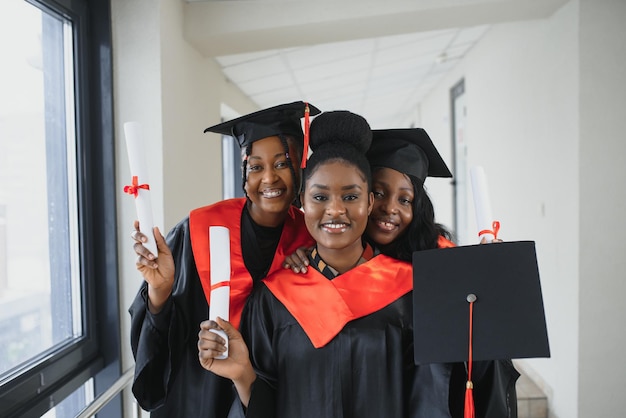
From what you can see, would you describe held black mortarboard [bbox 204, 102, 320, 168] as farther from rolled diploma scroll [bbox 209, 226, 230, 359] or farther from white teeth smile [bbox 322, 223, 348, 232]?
rolled diploma scroll [bbox 209, 226, 230, 359]

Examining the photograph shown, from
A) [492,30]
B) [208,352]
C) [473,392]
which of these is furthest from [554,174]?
[208,352]

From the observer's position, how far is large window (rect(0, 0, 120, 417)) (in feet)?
5.98

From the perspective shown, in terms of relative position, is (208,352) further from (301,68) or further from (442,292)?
(301,68)

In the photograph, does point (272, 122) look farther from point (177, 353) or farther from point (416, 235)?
point (177, 353)

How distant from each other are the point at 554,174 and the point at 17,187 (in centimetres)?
292

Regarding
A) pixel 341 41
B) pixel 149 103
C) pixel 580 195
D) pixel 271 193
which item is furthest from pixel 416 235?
pixel 341 41

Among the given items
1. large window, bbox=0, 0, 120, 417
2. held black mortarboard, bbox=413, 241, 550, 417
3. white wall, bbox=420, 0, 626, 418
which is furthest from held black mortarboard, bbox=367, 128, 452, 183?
white wall, bbox=420, 0, 626, 418

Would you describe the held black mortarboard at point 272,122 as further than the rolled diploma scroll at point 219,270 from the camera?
Yes

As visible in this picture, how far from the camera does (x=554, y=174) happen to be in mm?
3088

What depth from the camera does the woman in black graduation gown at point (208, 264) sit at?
1.48 meters

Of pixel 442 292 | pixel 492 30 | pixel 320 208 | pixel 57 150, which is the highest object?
pixel 492 30

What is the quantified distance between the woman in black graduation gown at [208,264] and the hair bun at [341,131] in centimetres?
18

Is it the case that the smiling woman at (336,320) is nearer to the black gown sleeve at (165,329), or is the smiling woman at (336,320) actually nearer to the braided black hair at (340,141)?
the braided black hair at (340,141)

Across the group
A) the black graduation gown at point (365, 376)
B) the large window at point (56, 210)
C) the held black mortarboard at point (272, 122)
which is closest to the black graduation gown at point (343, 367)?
the black graduation gown at point (365, 376)
